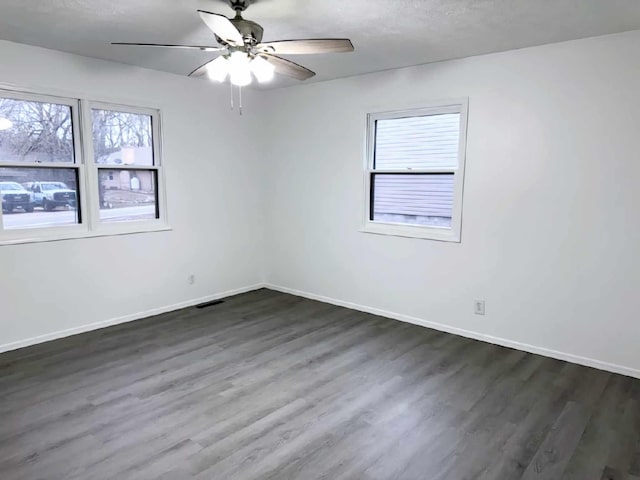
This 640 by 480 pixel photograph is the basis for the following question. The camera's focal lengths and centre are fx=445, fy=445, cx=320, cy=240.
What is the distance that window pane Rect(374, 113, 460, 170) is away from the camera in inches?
163

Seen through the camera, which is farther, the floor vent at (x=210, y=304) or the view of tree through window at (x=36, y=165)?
the floor vent at (x=210, y=304)

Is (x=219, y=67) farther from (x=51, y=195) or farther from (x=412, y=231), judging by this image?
(x=412, y=231)

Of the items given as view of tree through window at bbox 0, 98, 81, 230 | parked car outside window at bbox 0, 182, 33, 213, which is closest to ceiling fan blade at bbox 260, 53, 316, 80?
view of tree through window at bbox 0, 98, 81, 230

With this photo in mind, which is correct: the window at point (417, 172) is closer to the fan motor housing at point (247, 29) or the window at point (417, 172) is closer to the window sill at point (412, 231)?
the window sill at point (412, 231)

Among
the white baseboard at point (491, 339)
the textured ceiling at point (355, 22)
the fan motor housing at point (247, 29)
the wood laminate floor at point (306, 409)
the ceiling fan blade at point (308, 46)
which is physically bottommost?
the wood laminate floor at point (306, 409)

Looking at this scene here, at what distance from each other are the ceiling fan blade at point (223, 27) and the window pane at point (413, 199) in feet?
7.83

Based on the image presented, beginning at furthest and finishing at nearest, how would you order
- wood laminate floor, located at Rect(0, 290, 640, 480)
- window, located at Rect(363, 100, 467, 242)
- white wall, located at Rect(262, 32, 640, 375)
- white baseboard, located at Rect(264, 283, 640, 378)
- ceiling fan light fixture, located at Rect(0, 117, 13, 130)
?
window, located at Rect(363, 100, 467, 242)
ceiling fan light fixture, located at Rect(0, 117, 13, 130)
white baseboard, located at Rect(264, 283, 640, 378)
white wall, located at Rect(262, 32, 640, 375)
wood laminate floor, located at Rect(0, 290, 640, 480)

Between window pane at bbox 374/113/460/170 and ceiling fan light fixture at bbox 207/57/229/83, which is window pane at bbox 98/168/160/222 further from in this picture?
window pane at bbox 374/113/460/170

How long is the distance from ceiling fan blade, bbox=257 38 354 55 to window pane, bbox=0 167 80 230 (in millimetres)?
2412

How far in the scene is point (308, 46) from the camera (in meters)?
2.63

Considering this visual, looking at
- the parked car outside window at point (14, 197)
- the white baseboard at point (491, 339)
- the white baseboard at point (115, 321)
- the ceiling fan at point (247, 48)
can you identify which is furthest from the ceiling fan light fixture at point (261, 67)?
the white baseboard at point (115, 321)

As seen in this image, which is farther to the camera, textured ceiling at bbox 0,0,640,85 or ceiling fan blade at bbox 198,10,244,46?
textured ceiling at bbox 0,0,640,85

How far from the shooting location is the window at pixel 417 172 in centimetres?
410

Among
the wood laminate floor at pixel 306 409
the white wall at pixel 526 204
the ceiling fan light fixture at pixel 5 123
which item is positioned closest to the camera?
the wood laminate floor at pixel 306 409
